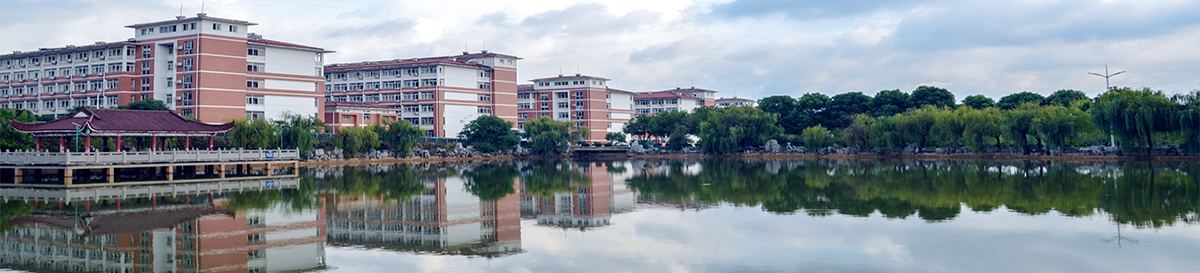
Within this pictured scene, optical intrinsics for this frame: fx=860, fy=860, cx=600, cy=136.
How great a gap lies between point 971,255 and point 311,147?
38970mm

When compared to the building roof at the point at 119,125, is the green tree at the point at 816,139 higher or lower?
lower

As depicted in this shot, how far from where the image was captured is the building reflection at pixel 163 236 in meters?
11.9

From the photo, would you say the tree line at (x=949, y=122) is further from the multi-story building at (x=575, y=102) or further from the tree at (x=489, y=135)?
the tree at (x=489, y=135)

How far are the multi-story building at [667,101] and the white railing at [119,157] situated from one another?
67.5 meters

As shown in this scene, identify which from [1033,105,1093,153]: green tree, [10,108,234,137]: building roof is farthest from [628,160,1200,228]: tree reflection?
[10,108,234,137]: building roof

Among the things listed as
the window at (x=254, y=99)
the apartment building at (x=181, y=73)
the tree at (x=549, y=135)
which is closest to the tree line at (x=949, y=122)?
the tree at (x=549, y=135)

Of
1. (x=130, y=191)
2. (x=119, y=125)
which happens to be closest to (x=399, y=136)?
(x=119, y=125)

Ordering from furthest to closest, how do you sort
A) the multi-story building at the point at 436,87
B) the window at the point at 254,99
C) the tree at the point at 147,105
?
the multi-story building at the point at 436,87, the window at the point at 254,99, the tree at the point at 147,105

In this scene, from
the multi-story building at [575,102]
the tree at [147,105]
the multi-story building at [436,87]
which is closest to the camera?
the tree at [147,105]

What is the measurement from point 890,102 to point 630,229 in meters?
54.4

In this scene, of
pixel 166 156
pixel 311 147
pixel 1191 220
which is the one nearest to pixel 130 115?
pixel 166 156

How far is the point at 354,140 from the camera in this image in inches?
1993

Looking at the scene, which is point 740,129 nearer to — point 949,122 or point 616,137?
point 949,122

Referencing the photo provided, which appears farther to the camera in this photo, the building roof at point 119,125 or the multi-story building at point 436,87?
the multi-story building at point 436,87
